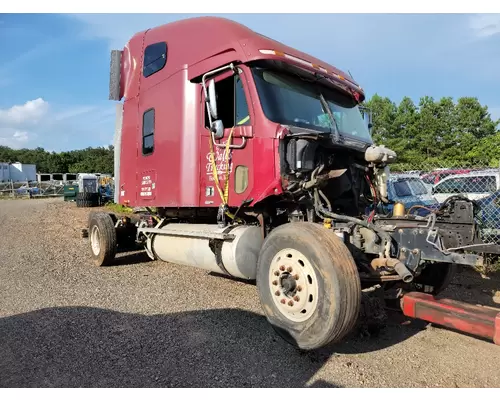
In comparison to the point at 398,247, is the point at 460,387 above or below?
below

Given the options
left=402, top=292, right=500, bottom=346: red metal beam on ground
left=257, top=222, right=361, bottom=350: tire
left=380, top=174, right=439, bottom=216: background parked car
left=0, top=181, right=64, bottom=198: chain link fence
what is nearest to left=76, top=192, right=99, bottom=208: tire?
left=0, top=181, right=64, bottom=198: chain link fence

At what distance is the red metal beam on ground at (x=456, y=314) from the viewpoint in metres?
3.11

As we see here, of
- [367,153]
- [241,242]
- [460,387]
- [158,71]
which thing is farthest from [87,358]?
[158,71]

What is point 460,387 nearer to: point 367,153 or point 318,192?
point 318,192

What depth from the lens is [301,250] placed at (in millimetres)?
3746

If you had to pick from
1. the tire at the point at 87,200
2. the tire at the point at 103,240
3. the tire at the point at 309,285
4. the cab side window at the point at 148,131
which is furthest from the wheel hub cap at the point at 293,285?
the tire at the point at 87,200

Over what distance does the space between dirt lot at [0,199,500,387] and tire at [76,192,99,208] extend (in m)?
17.5

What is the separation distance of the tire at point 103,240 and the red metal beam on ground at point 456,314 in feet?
17.8

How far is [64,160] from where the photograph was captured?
102 m

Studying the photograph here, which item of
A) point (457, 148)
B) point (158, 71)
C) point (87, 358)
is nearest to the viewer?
point (87, 358)

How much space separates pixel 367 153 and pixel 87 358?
370cm

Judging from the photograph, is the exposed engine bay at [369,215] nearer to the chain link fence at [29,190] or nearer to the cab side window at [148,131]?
the cab side window at [148,131]

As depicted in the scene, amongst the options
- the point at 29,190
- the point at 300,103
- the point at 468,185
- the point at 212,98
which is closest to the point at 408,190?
the point at 468,185

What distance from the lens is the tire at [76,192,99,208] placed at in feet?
75.6
